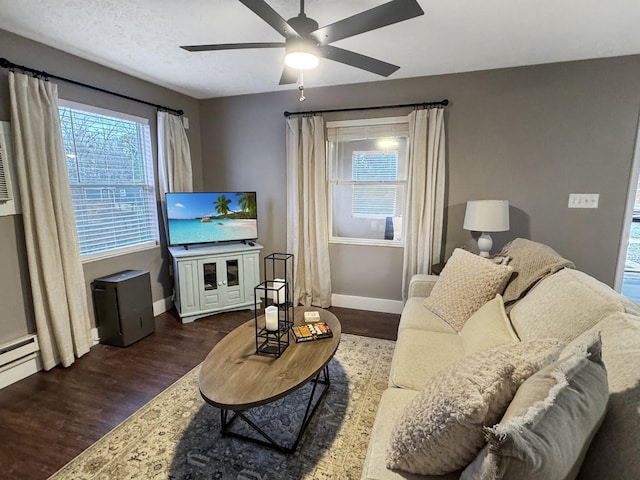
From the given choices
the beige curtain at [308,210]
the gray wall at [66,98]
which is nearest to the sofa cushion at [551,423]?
the beige curtain at [308,210]

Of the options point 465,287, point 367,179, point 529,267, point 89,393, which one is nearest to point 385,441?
point 465,287

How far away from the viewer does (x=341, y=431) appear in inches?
73.4

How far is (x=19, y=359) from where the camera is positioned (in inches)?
92.9

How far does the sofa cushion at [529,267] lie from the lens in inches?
77.9

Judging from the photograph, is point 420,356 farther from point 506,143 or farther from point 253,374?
point 506,143

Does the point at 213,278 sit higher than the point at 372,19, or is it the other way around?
the point at 372,19

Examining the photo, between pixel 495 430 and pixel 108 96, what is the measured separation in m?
3.66

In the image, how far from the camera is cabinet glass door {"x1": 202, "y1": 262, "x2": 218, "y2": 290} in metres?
3.40

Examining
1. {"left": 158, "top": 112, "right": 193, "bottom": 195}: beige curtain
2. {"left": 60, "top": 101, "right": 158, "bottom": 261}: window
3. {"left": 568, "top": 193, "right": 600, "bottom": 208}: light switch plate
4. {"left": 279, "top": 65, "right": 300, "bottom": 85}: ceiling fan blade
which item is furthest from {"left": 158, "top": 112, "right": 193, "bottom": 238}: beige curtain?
{"left": 568, "top": 193, "right": 600, "bottom": 208}: light switch plate

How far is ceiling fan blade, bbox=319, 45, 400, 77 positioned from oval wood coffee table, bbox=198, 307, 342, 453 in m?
1.69

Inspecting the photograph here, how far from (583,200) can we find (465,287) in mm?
1645

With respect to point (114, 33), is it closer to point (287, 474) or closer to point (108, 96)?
point (108, 96)

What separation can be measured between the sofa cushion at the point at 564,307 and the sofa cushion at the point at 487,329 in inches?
3.2

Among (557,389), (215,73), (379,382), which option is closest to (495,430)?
(557,389)
